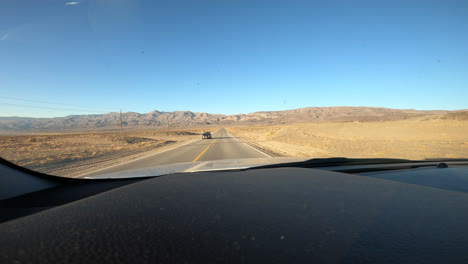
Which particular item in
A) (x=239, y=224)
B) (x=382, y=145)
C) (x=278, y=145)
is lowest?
(x=278, y=145)

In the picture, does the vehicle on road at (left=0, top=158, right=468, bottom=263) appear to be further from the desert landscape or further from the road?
the road

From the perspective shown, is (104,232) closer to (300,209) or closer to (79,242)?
(79,242)

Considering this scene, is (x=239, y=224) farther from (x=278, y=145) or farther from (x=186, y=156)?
(x=278, y=145)

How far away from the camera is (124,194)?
2.06 meters

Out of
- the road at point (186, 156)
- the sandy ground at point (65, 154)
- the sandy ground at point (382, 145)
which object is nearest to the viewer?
the road at point (186, 156)

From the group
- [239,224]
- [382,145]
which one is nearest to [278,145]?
[382,145]

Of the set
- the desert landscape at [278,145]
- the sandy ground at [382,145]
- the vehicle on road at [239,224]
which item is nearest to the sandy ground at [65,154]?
the desert landscape at [278,145]

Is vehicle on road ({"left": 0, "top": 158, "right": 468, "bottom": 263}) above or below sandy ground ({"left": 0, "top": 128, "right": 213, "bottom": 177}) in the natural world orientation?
above

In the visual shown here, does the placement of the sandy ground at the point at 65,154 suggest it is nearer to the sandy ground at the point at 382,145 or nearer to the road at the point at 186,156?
the road at the point at 186,156

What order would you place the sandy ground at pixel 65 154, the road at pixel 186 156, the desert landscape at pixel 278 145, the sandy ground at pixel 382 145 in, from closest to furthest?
the road at pixel 186 156 → the sandy ground at pixel 65 154 → the desert landscape at pixel 278 145 → the sandy ground at pixel 382 145

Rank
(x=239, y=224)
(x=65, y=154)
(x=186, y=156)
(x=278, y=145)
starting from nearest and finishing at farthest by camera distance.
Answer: (x=239, y=224)
(x=186, y=156)
(x=65, y=154)
(x=278, y=145)

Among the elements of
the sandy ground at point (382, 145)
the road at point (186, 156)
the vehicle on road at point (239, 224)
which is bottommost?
the road at point (186, 156)

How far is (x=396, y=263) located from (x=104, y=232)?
1547mm

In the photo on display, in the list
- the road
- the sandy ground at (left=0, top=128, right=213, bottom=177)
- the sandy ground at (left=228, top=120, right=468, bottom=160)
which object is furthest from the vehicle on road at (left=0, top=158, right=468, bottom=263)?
the sandy ground at (left=228, top=120, right=468, bottom=160)
